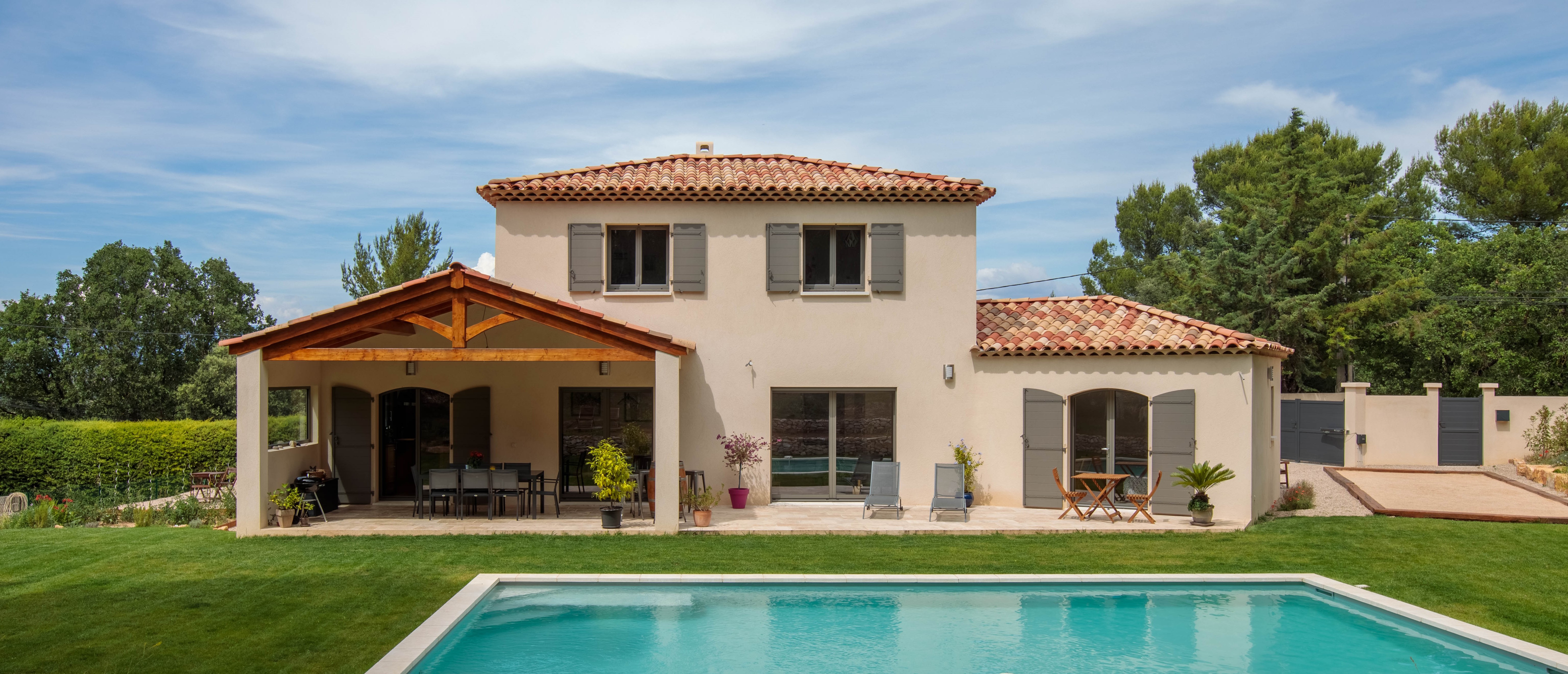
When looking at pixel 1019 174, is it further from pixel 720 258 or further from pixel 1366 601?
pixel 1366 601

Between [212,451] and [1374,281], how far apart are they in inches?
1437

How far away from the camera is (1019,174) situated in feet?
87.8

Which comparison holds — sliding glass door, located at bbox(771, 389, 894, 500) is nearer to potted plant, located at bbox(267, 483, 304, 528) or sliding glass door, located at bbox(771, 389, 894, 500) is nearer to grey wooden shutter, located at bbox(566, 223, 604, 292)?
grey wooden shutter, located at bbox(566, 223, 604, 292)

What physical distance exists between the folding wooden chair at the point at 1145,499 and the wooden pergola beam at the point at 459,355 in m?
7.61

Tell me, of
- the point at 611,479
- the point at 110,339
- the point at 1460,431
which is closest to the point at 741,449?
the point at 611,479

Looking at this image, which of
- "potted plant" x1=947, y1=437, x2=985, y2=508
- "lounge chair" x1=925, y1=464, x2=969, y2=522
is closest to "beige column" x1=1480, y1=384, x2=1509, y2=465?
"potted plant" x1=947, y1=437, x2=985, y2=508

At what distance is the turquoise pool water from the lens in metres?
7.90

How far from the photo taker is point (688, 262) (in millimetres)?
15297

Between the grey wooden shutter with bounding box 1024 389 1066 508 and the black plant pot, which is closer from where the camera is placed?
the black plant pot

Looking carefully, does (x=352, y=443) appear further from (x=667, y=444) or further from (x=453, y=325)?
(x=667, y=444)

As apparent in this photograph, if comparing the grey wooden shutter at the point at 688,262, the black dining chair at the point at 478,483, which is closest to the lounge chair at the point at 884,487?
the grey wooden shutter at the point at 688,262

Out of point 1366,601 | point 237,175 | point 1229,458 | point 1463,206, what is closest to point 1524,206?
point 1463,206

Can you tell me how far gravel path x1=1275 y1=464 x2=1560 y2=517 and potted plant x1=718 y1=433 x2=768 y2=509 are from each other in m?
8.61

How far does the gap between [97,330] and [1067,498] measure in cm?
5116
